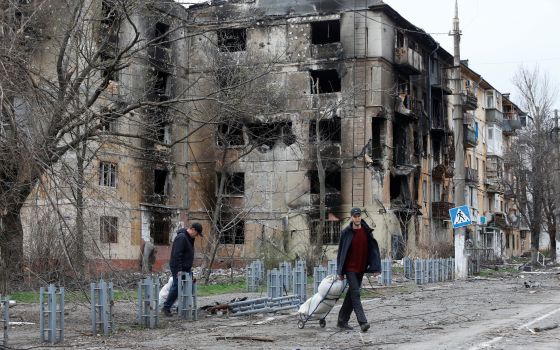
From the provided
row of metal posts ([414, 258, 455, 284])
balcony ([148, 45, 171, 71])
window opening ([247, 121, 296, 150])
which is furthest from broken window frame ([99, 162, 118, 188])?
row of metal posts ([414, 258, 455, 284])

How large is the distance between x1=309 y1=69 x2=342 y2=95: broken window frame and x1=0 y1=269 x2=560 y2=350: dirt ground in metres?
31.2

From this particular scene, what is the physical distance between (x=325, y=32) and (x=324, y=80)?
9.47 feet

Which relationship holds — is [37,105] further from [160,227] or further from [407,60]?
[407,60]

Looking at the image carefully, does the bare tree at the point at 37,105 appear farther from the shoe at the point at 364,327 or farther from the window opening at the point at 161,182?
the window opening at the point at 161,182

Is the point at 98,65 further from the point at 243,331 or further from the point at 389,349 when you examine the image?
the point at 389,349

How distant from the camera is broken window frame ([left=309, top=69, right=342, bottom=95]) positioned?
5034cm

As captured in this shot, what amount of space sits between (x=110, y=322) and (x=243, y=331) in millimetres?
2159

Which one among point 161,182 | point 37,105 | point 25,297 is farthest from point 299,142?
point 37,105

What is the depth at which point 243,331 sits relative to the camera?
13828 millimetres

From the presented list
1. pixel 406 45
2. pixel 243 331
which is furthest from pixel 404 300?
pixel 406 45

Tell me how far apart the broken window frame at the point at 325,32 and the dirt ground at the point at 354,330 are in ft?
107

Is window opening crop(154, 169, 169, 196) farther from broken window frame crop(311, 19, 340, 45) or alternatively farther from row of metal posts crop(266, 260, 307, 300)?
row of metal posts crop(266, 260, 307, 300)

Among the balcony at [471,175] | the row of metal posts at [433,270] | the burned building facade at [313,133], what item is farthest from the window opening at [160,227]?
the balcony at [471,175]

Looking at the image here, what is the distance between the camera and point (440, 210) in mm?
59812
